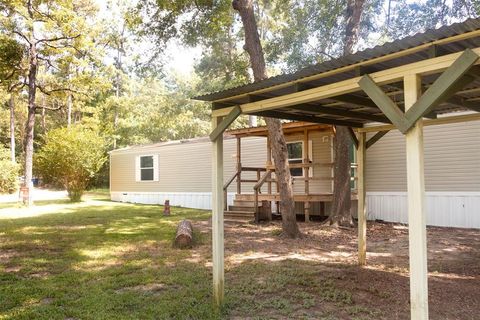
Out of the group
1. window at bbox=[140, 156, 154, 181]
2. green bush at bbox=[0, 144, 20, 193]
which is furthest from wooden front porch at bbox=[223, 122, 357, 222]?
green bush at bbox=[0, 144, 20, 193]

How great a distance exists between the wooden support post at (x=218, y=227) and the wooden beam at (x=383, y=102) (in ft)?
6.19

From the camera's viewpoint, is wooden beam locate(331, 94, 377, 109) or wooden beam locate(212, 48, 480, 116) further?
wooden beam locate(331, 94, 377, 109)

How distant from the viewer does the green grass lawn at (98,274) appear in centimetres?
434

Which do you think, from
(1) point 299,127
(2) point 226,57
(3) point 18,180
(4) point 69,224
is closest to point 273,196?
(1) point 299,127

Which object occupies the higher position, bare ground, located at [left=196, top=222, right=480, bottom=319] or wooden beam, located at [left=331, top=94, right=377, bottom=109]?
wooden beam, located at [left=331, top=94, right=377, bottom=109]

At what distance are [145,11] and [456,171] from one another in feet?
30.9

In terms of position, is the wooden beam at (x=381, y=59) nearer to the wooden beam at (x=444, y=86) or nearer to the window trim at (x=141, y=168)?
the wooden beam at (x=444, y=86)

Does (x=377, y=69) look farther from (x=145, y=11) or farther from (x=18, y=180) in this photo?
(x=18, y=180)

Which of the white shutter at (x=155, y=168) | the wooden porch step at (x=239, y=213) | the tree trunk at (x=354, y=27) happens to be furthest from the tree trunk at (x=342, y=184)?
the white shutter at (x=155, y=168)

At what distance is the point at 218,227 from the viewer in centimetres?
455

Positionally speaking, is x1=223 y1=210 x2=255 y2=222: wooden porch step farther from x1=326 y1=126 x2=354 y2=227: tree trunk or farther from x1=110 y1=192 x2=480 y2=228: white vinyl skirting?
x1=110 y1=192 x2=480 y2=228: white vinyl skirting

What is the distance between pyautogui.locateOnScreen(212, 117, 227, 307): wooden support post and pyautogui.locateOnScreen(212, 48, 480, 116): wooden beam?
55 cm

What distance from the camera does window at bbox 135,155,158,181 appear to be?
17953mm

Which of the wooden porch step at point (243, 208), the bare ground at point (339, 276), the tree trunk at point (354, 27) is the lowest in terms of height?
the bare ground at point (339, 276)
